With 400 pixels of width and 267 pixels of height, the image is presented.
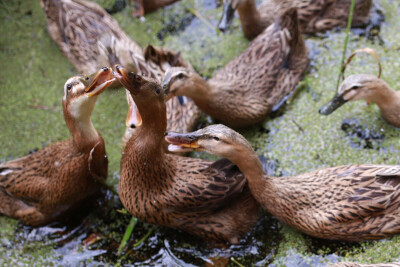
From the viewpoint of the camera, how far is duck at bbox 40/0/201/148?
4695 mm

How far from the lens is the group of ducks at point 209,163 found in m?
3.31

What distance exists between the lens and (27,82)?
508cm

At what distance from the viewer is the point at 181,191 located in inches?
139

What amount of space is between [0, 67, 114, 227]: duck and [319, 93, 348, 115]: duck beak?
1.87 meters

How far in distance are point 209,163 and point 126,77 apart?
1.07 metres

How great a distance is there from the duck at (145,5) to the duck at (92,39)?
286mm

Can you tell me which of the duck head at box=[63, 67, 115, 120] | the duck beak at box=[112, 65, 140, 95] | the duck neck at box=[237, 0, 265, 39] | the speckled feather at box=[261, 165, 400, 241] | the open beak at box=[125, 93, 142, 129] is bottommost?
the speckled feather at box=[261, 165, 400, 241]

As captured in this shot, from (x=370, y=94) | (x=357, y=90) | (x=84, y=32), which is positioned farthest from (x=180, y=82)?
(x=84, y=32)

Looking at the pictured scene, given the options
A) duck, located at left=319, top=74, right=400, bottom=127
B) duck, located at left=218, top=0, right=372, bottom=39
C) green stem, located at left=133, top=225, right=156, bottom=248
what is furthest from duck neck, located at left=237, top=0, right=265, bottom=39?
green stem, located at left=133, top=225, right=156, bottom=248

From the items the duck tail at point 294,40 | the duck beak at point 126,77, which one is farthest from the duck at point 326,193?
the duck tail at point 294,40

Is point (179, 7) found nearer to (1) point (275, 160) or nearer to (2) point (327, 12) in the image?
(2) point (327, 12)

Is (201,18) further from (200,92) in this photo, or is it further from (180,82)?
(180,82)

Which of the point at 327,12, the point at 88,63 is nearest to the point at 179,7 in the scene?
the point at 88,63

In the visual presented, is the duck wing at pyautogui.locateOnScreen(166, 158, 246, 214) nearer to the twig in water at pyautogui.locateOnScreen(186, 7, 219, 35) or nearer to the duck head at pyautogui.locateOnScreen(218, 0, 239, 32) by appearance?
the duck head at pyautogui.locateOnScreen(218, 0, 239, 32)
